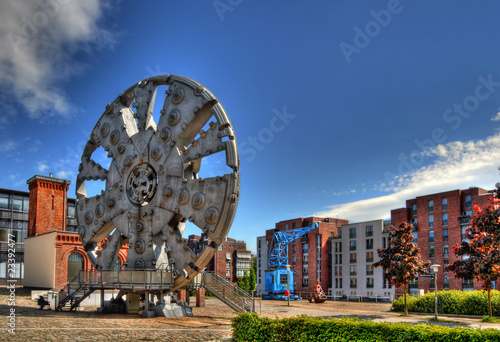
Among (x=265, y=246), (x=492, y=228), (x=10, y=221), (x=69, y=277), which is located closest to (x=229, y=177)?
(x=492, y=228)

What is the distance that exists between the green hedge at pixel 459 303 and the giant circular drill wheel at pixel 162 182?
21.6m

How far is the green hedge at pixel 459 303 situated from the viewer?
35781mm

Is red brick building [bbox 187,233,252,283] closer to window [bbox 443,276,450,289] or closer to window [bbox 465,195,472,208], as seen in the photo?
window [bbox 443,276,450,289]

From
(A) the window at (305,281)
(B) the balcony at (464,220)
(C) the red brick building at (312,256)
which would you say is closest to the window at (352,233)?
(C) the red brick building at (312,256)

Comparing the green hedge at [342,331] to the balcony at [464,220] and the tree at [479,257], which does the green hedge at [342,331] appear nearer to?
the tree at [479,257]

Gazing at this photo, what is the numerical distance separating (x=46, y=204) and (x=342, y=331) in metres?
47.7

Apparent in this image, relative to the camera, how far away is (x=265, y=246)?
4471 inches

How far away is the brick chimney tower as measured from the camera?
53.7 metres

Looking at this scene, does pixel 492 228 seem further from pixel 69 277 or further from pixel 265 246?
pixel 265 246

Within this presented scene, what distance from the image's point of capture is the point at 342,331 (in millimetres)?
14789

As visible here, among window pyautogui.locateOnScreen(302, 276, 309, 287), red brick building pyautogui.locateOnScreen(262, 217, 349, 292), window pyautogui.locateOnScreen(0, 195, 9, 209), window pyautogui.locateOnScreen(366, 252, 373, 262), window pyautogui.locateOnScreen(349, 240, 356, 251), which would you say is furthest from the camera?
window pyautogui.locateOnScreen(302, 276, 309, 287)

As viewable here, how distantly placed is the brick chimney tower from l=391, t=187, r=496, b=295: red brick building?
54.8 meters

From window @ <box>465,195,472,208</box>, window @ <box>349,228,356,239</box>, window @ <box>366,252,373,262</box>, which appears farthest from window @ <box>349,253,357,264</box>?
window @ <box>465,195,472,208</box>

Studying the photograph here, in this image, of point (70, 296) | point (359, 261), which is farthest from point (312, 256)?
point (70, 296)
